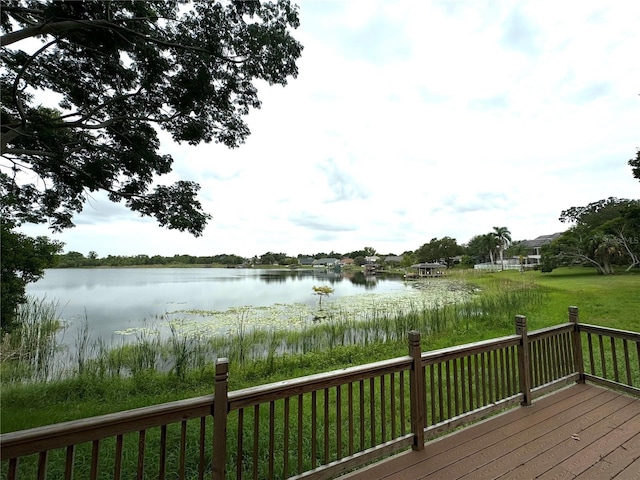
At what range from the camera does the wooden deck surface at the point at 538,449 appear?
6.28 ft

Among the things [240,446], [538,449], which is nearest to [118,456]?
[240,446]

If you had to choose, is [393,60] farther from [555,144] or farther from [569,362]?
[569,362]

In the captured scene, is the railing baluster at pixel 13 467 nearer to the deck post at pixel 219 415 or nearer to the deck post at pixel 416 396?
the deck post at pixel 219 415

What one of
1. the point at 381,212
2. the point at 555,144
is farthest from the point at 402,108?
the point at 381,212

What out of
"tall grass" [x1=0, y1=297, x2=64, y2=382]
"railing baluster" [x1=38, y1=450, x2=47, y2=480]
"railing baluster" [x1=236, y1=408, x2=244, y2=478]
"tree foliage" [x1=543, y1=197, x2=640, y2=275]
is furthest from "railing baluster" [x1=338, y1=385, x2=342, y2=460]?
"tree foliage" [x1=543, y1=197, x2=640, y2=275]

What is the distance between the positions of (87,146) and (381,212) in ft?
121

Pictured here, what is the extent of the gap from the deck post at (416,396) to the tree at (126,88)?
3.45 m

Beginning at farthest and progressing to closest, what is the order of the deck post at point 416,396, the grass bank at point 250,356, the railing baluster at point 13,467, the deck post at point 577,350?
the grass bank at point 250,356
the deck post at point 577,350
the deck post at point 416,396
the railing baluster at point 13,467

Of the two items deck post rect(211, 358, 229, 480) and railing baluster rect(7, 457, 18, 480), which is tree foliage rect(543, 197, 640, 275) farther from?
railing baluster rect(7, 457, 18, 480)

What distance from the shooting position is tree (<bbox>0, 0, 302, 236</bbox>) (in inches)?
113

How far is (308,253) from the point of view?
317 feet

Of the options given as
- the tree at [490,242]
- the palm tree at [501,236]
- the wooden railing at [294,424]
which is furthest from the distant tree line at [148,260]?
the palm tree at [501,236]

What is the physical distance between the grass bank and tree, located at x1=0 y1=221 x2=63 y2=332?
1.27 metres

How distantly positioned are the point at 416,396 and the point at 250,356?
4.53 m
